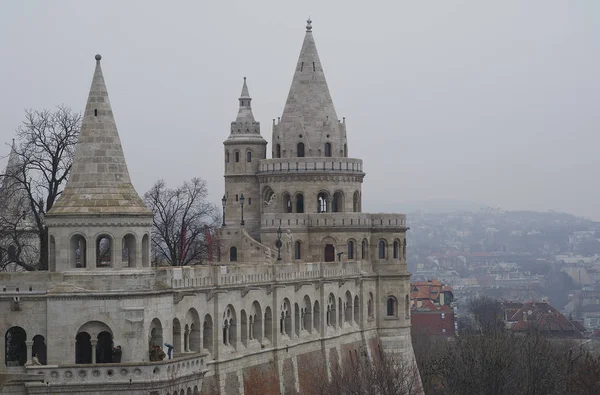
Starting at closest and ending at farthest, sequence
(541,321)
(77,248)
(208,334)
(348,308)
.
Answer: (77,248) → (208,334) → (348,308) → (541,321)

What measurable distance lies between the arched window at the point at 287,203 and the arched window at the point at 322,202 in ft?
5.32

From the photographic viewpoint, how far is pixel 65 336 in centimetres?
6247

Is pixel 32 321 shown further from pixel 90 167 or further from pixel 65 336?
pixel 90 167

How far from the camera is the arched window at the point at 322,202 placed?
101 metres

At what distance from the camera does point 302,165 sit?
10019 cm

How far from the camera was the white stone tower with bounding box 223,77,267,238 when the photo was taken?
10156 cm

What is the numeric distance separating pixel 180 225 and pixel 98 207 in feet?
128

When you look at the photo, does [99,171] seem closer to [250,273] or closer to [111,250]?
[111,250]

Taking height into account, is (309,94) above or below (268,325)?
above

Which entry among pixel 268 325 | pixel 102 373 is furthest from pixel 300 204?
pixel 102 373

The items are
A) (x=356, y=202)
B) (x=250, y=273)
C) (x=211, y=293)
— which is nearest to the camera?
(x=211, y=293)

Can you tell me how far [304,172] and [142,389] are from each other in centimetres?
3961

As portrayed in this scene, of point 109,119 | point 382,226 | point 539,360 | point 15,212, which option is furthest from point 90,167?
point 382,226

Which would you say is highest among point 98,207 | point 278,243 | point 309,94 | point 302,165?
point 309,94
